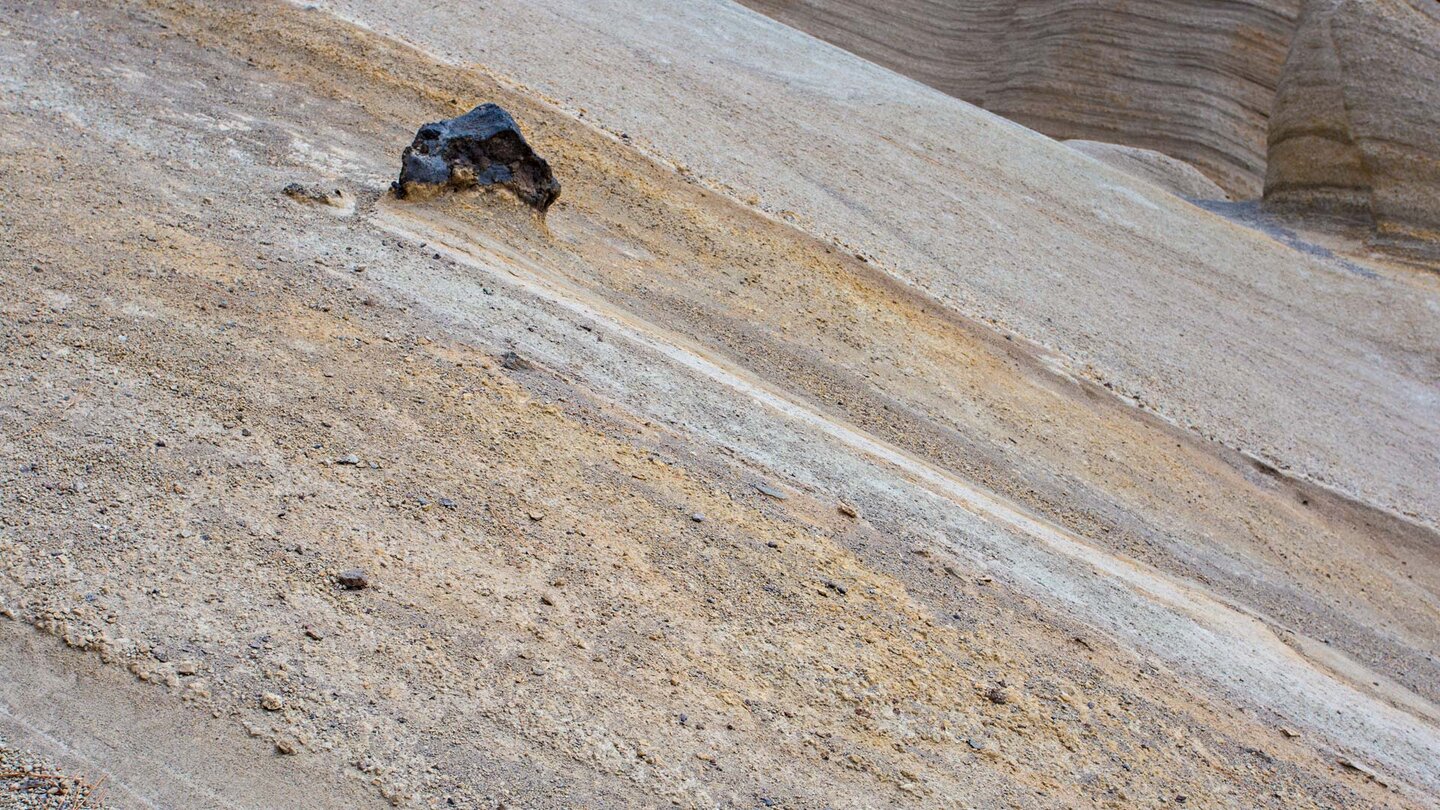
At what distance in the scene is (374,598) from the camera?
15.4 ft

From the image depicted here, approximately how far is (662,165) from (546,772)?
833 cm

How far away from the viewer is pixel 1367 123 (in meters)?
20.0

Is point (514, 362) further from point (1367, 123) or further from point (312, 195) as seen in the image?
point (1367, 123)

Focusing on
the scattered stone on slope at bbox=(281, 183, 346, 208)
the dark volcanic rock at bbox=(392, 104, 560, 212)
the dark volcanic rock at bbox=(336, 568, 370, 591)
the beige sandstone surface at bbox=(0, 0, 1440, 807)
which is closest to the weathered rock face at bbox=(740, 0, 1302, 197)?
the beige sandstone surface at bbox=(0, 0, 1440, 807)

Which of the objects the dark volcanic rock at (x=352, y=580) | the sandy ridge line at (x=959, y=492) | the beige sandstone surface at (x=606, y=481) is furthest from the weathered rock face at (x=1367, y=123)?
the dark volcanic rock at (x=352, y=580)

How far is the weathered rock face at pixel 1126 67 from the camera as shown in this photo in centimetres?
2641

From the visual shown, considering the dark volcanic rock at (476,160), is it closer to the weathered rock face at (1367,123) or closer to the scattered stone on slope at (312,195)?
the scattered stone on slope at (312,195)

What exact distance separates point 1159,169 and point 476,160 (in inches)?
691

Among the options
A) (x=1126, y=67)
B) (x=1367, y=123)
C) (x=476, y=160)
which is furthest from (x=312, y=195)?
(x=1126, y=67)

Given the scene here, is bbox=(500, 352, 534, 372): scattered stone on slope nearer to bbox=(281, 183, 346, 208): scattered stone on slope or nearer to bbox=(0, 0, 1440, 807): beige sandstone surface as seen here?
bbox=(0, 0, 1440, 807): beige sandstone surface

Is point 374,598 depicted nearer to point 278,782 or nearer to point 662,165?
point 278,782

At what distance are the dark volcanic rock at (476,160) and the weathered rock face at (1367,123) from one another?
1630cm

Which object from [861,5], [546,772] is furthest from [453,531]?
[861,5]

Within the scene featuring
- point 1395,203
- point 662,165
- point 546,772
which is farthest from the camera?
point 1395,203
